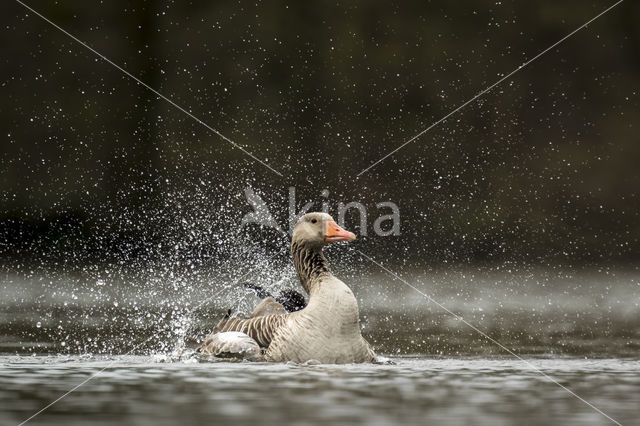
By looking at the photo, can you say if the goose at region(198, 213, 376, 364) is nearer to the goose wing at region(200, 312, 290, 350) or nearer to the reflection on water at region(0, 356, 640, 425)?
the goose wing at region(200, 312, 290, 350)

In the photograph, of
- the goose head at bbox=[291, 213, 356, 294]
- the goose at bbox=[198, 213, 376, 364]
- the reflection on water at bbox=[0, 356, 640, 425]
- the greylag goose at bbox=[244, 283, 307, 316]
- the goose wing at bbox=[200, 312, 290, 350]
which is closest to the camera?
the reflection on water at bbox=[0, 356, 640, 425]

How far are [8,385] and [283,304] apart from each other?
4.85 metres

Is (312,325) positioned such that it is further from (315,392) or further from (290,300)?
(315,392)

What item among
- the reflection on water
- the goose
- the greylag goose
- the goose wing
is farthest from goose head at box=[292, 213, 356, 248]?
the reflection on water

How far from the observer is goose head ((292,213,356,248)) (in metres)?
12.0

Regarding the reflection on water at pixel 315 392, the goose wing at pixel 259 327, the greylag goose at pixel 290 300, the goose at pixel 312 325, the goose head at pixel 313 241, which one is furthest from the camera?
the greylag goose at pixel 290 300

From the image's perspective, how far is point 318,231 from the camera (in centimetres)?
1209

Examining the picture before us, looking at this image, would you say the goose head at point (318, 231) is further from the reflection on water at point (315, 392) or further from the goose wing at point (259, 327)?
the reflection on water at point (315, 392)

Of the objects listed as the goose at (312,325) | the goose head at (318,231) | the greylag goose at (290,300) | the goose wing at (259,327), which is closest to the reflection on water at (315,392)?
the goose at (312,325)

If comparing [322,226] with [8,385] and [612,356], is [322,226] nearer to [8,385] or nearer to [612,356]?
[612,356]

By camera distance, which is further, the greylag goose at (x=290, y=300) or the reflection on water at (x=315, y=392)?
the greylag goose at (x=290, y=300)

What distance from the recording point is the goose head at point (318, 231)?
39.3 ft

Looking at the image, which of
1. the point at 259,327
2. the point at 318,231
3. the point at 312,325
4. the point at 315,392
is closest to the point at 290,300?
the point at 259,327

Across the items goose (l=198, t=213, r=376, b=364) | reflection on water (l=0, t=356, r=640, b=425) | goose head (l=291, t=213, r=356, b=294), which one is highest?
goose head (l=291, t=213, r=356, b=294)
